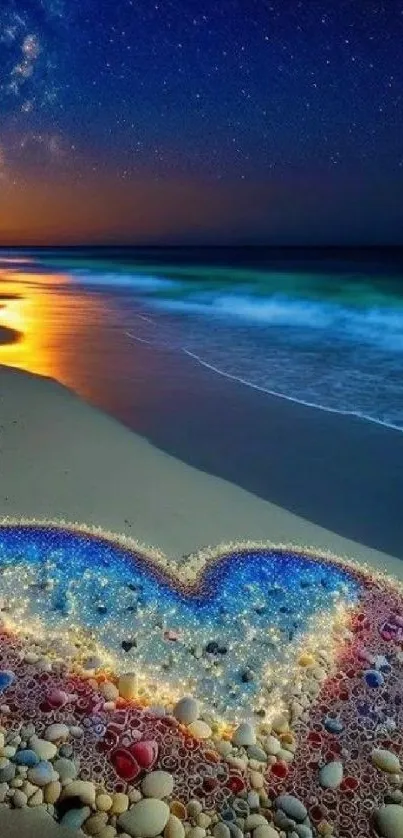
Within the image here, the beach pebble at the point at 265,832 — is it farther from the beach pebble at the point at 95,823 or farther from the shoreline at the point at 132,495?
the shoreline at the point at 132,495

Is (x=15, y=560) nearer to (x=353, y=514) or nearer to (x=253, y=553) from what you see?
(x=253, y=553)

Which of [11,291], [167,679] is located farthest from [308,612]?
[11,291]

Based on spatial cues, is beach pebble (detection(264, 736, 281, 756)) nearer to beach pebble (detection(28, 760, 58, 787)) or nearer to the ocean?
beach pebble (detection(28, 760, 58, 787))

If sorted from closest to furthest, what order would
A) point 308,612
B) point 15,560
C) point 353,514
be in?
point 308,612, point 15,560, point 353,514

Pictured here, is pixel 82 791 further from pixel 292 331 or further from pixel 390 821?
pixel 292 331


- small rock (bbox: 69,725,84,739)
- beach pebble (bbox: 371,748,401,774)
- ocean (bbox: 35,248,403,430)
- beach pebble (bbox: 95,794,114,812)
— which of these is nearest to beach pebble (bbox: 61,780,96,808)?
beach pebble (bbox: 95,794,114,812)

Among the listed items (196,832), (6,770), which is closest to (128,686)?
(6,770)

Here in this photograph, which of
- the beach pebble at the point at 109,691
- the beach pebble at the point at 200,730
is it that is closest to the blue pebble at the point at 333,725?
the beach pebble at the point at 200,730
